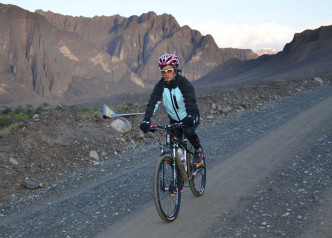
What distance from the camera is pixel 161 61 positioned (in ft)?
18.5

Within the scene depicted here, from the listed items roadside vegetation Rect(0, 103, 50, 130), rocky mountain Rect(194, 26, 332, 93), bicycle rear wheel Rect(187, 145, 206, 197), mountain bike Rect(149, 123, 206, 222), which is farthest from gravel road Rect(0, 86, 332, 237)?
rocky mountain Rect(194, 26, 332, 93)

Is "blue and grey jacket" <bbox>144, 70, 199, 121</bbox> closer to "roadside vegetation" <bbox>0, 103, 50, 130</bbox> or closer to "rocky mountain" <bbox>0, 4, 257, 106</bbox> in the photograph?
"roadside vegetation" <bbox>0, 103, 50, 130</bbox>

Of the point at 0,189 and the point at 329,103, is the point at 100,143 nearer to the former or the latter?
the point at 0,189

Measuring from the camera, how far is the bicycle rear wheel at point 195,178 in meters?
6.30

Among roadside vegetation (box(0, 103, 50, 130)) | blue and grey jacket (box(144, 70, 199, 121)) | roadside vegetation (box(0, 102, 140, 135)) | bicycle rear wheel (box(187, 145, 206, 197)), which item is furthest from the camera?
roadside vegetation (box(0, 103, 50, 130))

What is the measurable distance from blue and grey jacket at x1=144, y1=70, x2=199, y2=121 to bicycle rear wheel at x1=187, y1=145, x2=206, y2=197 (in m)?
0.81

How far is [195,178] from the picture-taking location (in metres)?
6.52

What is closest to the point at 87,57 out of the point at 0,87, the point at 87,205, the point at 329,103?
the point at 0,87

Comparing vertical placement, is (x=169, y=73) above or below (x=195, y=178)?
above

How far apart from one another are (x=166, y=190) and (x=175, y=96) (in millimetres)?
1432

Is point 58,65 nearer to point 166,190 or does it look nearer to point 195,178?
point 195,178

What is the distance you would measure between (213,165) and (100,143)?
4.49 m

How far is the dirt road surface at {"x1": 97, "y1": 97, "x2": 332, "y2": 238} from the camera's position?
541 cm

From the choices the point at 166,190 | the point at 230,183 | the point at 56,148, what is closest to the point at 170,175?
the point at 166,190
